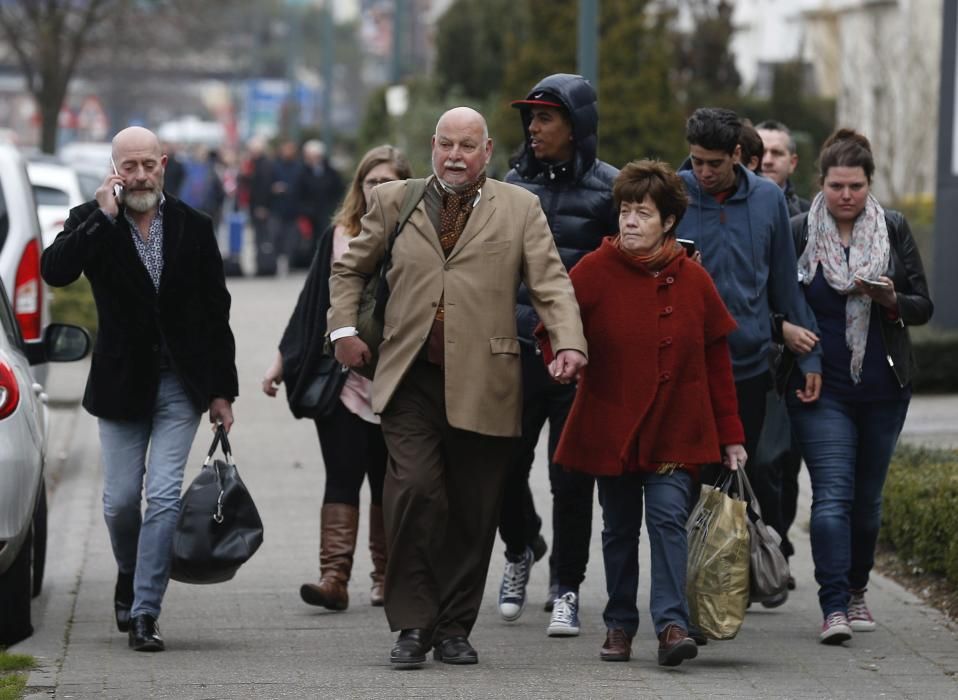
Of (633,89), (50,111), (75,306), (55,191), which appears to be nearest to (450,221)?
(75,306)

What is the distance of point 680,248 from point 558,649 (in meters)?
1.42

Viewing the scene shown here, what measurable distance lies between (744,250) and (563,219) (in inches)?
24.9

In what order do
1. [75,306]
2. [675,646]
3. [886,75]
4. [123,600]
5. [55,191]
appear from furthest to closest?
[886,75], [55,191], [75,306], [123,600], [675,646]

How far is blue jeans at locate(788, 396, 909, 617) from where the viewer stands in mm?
7176

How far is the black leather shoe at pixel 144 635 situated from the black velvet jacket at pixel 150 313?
0.67m

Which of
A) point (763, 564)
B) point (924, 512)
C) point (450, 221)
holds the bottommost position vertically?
point (924, 512)

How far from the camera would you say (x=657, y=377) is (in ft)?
21.5

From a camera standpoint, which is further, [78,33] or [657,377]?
[78,33]

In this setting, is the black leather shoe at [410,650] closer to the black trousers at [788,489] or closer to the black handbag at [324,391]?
the black handbag at [324,391]

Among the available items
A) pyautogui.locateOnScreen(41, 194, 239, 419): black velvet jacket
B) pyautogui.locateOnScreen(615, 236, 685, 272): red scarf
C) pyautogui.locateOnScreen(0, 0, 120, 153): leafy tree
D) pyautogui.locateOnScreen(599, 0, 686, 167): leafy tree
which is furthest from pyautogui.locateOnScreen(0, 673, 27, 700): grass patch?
pyautogui.locateOnScreen(0, 0, 120, 153): leafy tree

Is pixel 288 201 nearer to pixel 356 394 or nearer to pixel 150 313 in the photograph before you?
pixel 356 394

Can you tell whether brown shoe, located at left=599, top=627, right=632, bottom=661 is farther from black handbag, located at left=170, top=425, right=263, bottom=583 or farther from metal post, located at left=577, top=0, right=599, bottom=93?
metal post, located at left=577, top=0, right=599, bottom=93

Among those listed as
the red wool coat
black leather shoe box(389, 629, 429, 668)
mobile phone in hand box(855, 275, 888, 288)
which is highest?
mobile phone in hand box(855, 275, 888, 288)

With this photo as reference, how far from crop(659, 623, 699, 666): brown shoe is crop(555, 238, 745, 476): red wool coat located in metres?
0.51
